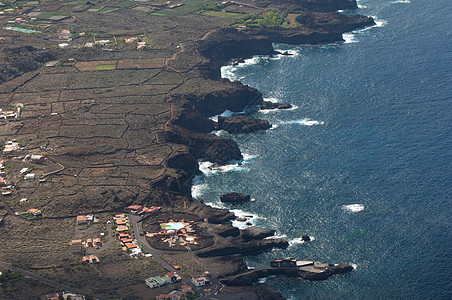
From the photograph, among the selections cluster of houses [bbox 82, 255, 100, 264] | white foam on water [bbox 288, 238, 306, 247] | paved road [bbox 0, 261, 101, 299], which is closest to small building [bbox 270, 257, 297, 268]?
white foam on water [bbox 288, 238, 306, 247]

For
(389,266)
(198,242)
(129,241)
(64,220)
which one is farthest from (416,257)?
(64,220)

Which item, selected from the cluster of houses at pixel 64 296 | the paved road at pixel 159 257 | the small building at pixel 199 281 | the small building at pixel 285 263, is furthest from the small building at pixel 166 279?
the small building at pixel 285 263

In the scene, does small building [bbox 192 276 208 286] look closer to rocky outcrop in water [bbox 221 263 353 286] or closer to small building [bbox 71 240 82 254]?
rocky outcrop in water [bbox 221 263 353 286]

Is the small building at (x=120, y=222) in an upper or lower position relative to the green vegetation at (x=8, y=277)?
lower

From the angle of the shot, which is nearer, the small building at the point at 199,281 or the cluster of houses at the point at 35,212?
the small building at the point at 199,281

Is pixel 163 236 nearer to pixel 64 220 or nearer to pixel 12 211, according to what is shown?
pixel 64 220

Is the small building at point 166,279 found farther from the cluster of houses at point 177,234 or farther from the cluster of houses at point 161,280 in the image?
the cluster of houses at point 177,234

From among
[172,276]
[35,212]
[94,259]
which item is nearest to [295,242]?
[172,276]
